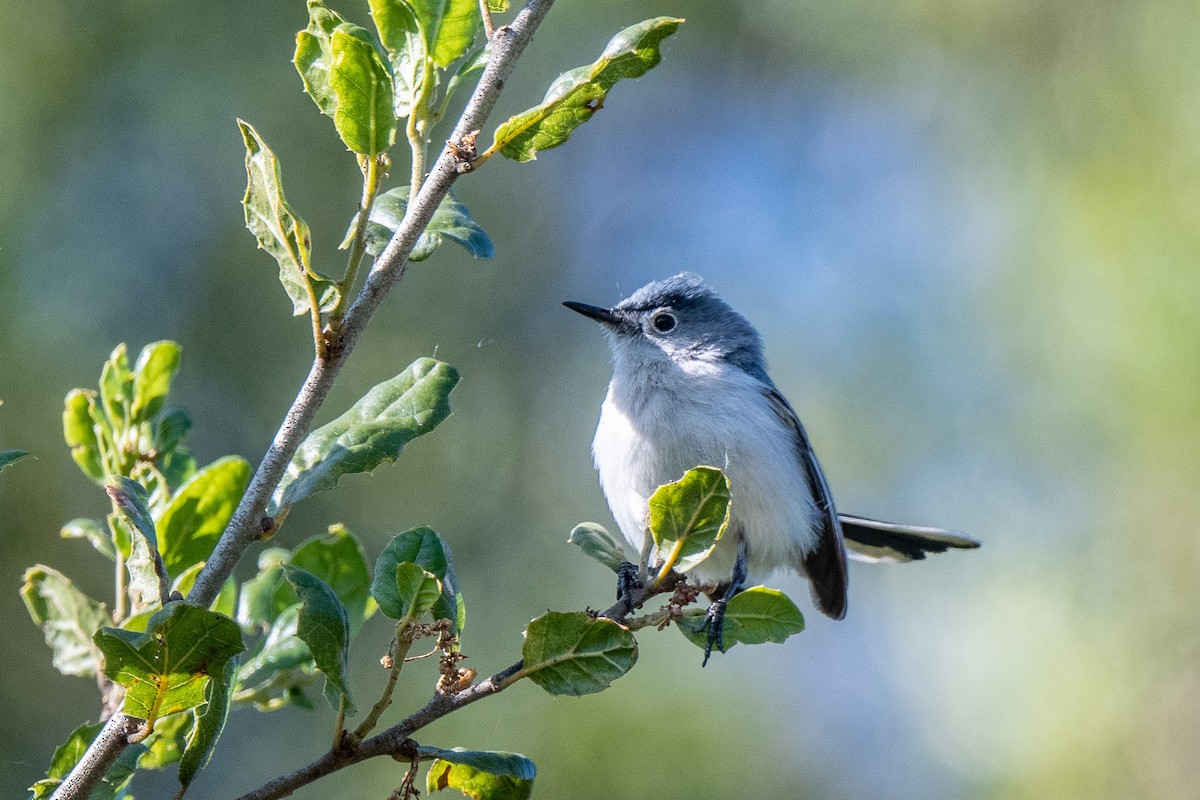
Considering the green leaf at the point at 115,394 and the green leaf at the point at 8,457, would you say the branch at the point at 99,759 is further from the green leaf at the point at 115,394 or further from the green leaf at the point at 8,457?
the green leaf at the point at 115,394

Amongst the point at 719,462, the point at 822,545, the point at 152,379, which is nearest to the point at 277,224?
the point at 152,379

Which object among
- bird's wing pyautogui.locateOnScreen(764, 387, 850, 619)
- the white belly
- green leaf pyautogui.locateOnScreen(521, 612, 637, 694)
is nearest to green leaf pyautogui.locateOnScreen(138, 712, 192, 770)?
green leaf pyautogui.locateOnScreen(521, 612, 637, 694)

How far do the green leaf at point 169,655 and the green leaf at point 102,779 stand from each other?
105 millimetres

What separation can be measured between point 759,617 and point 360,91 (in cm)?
82

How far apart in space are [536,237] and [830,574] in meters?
4.85

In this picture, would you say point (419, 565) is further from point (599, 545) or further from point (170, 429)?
point (170, 429)

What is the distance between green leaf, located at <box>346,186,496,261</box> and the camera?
49.7 inches

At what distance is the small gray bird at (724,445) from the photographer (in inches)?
120

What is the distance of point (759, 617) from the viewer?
1438mm

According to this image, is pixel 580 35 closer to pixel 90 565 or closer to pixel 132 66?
pixel 132 66

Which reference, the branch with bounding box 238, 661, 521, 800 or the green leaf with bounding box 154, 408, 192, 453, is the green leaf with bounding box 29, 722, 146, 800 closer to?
the branch with bounding box 238, 661, 521, 800

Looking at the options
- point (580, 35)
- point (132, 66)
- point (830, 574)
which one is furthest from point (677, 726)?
point (580, 35)

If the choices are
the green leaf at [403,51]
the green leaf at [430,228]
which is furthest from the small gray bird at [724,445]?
the green leaf at [403,51]

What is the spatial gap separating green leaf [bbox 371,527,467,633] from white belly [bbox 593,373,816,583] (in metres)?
1.62
